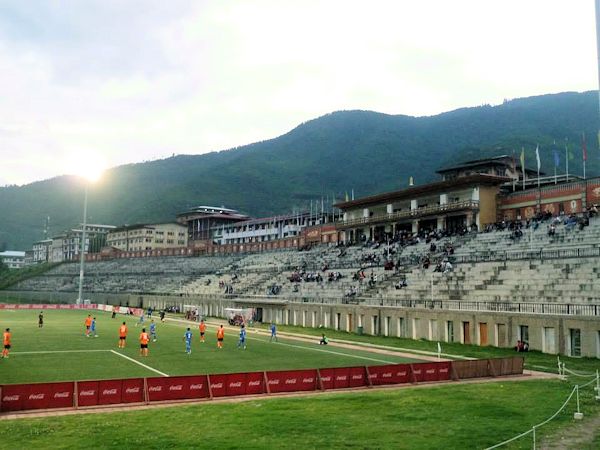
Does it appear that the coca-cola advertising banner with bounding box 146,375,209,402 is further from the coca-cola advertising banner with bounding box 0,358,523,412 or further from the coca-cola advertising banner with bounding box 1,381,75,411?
the coca-cola advertising banner with bounding box 1,381,75,411

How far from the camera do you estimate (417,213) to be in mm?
86000

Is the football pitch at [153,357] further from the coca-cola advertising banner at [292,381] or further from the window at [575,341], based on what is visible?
the window at [575,341]

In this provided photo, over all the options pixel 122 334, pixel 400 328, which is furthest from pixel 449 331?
pixel 122 334

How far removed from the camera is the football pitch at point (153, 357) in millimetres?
32688

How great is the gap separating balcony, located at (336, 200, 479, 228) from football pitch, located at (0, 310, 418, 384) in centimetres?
3518

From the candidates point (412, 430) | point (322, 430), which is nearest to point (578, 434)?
point (412, 430)

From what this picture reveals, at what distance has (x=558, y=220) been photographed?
2438 inches

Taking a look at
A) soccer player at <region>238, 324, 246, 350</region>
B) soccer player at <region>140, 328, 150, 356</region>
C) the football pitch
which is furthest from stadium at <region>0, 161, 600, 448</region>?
soccer player at <region>140, 328, 150, 356</region>

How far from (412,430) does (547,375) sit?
621 inches

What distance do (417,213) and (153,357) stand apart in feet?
180

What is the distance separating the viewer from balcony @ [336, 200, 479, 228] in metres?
77.9

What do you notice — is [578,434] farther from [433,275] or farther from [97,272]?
[97,272]

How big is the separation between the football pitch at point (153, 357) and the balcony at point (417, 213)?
35176 millimetres

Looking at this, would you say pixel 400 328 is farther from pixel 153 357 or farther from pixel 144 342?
pixel 144 342
